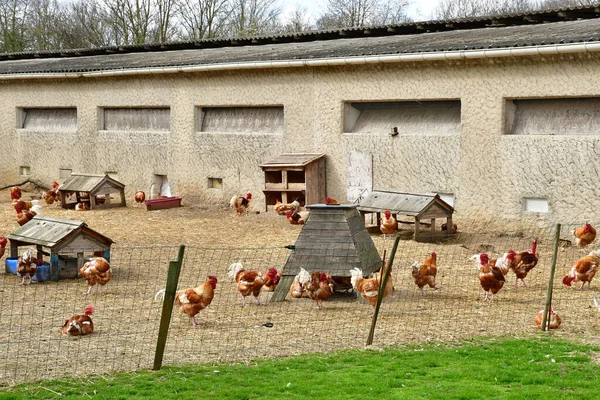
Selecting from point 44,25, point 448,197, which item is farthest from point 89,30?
point 448,197

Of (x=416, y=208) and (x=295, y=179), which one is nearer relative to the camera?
(x=416, y=208)

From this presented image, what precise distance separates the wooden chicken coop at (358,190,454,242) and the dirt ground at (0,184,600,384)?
0.42 m

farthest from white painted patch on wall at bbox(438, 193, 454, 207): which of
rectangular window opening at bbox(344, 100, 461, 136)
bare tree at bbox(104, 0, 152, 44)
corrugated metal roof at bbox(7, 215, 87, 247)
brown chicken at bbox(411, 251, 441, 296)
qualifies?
bare tree at bbox(104, 0, 152, 44)

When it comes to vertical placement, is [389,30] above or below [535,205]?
above

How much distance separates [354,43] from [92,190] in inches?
289

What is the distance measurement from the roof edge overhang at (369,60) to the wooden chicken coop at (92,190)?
3050 mm

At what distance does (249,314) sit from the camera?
11.9 metres

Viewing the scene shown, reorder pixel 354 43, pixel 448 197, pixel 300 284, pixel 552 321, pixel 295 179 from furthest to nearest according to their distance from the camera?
pixel 354 43 → pixel 295 179 → pixel 448 197 → pixel 300 284 → pixel 552 321

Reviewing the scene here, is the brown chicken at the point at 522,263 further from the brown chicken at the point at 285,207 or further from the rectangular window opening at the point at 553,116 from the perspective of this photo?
the brown chicken at the point at 285,207

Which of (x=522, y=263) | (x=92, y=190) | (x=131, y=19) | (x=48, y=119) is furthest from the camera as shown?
(x=131, y=19)

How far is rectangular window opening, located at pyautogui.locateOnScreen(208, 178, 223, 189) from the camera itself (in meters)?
23.7

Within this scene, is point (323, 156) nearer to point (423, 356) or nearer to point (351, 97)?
point (351, 97)

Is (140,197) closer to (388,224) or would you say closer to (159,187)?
(159,187)

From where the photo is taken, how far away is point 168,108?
2511 centimetres
